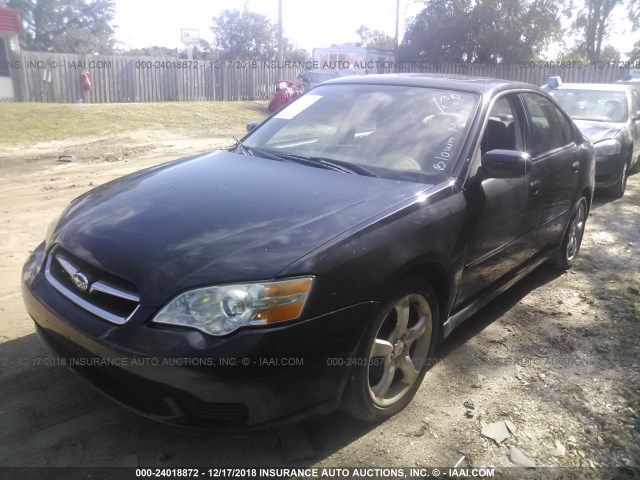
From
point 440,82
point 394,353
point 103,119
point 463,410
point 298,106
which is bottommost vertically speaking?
point 463,410

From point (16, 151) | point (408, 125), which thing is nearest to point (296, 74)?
point (16, 151)

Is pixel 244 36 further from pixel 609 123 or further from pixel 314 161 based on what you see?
pixel 314 161

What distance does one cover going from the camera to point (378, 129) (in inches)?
138

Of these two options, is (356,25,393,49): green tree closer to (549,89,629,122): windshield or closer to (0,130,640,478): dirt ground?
(549,89,629,122): windshield

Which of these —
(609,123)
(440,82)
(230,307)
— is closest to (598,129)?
(609,123)

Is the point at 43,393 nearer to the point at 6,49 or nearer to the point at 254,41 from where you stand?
the point at 6,49

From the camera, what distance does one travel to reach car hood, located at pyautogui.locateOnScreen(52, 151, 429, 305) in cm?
224

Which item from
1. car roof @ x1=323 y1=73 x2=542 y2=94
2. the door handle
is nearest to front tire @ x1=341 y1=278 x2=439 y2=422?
the door handle

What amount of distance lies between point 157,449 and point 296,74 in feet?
86.3

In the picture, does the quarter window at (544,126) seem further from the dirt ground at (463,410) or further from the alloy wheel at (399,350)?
the alloy wheel at (399,350)

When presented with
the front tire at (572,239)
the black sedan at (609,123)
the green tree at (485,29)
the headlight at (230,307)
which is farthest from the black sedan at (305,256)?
the green tree at (485,29)

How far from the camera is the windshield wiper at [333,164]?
10.4 feet

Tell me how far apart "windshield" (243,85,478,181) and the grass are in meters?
10.2

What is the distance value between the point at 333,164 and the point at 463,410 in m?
1.59
